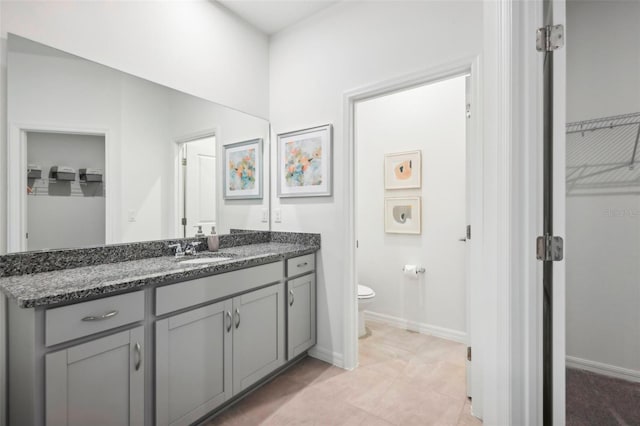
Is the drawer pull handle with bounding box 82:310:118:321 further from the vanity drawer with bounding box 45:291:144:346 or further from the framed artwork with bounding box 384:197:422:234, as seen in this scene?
the framed artwork with bounding box 384:197:422:234

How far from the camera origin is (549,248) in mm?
1116

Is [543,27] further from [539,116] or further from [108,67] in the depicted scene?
[108,67]

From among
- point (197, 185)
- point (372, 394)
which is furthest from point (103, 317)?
point (372, 394)

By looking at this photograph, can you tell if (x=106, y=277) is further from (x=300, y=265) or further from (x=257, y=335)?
(x=300, y=265)

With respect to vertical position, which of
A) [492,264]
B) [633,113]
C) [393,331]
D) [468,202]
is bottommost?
[393,331]

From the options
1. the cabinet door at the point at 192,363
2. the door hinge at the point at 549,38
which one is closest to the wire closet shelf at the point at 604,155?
the door hinge at the point at 549,38

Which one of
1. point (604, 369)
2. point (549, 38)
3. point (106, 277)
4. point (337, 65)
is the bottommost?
point (604, 369)

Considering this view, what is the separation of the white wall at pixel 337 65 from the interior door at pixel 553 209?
0.73 m

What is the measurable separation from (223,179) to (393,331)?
2.11 metres

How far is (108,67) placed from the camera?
1718 mm

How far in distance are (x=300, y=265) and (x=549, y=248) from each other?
1553 millimetres

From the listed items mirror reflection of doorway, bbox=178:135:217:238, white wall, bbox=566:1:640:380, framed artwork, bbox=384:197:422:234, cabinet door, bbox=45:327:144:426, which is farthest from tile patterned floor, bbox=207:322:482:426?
mirror reflection of doorway, bbox=178:135:217:238

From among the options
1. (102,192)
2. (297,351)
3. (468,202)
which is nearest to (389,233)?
(468,202)

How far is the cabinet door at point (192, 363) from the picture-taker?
1.42 m
